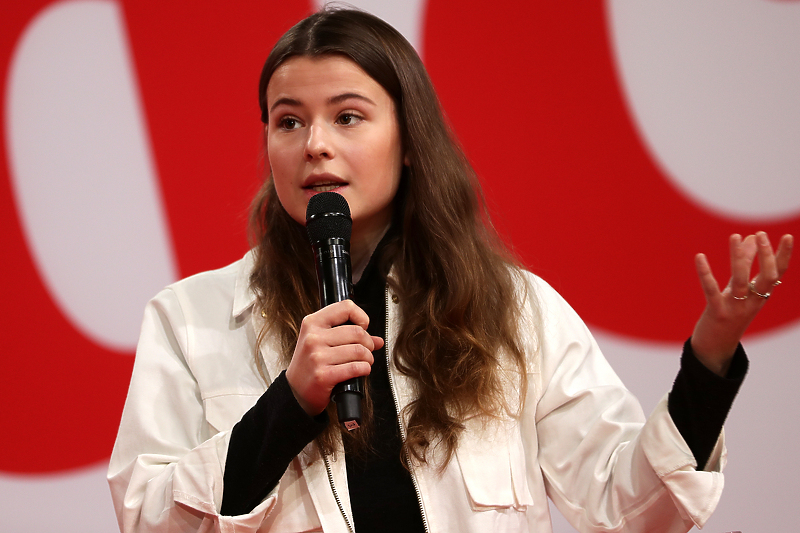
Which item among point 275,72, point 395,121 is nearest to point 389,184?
point 395,121

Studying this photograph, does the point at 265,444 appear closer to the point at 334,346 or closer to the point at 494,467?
the point at 334,346

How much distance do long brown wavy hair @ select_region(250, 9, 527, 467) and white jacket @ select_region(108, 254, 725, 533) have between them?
0.13 feet

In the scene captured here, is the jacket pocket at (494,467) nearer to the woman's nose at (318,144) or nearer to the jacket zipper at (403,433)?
the jacket zipper at (403,433)

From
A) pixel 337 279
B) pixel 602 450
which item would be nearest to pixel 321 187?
pixel 337 279

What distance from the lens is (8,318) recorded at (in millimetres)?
1965

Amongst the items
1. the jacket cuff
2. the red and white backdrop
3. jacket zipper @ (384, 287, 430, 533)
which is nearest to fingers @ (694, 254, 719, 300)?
the jacket cuff

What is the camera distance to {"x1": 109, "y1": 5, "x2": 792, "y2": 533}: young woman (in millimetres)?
1226

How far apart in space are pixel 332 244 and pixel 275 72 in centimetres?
52

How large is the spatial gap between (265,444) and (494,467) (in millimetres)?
437

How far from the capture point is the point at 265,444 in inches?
46.9

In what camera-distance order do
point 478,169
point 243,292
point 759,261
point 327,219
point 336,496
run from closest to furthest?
1. point 759,261
2. point 327,219
3. point 336,496
4. point 243,292
5. point 478,169

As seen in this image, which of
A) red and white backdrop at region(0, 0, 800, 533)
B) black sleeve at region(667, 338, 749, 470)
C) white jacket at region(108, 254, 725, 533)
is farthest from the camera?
red and white backdrop at region(0, 0, 800, 533)

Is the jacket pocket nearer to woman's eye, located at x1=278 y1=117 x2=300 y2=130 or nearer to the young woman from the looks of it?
the young woman

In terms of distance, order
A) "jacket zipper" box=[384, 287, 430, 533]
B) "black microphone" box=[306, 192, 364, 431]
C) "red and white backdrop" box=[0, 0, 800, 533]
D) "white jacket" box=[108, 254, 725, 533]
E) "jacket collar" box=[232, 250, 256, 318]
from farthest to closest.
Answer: "red and white backdrop" box=[0, 0, 800, 533] < "jacket collar" box=[232, 250, 256, 318] < "jacket zipper" box=[384, 287, 430, 533] < "white jacket" box=[108, 254, 725, 533] < "black microphone" box=[306, 192, 364, 431]
